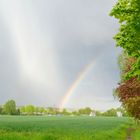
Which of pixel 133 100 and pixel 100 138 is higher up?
pixel 133 100

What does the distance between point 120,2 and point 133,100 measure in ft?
57.8

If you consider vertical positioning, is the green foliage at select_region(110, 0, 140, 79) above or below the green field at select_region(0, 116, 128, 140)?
above

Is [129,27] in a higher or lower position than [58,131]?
higher

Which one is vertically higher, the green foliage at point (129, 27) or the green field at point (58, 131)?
the green foliage at point (129, 27)

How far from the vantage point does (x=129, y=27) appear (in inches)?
667

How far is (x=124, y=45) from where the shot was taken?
58.7 feet

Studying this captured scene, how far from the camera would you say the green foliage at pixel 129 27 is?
55.0 ft

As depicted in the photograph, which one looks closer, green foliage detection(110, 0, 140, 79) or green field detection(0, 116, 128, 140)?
green foliage detection(110, 0, 140, 79)

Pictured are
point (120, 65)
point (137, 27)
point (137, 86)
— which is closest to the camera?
point (137, 27)

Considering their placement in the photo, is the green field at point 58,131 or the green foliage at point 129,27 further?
the green field at point 58,131

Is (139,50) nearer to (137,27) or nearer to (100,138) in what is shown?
(137,27)

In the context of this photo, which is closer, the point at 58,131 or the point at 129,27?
the point at 129,27

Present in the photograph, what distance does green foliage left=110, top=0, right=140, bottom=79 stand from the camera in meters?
16.8

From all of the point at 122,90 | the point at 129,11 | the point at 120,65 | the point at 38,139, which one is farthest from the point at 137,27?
the point at 120,65
